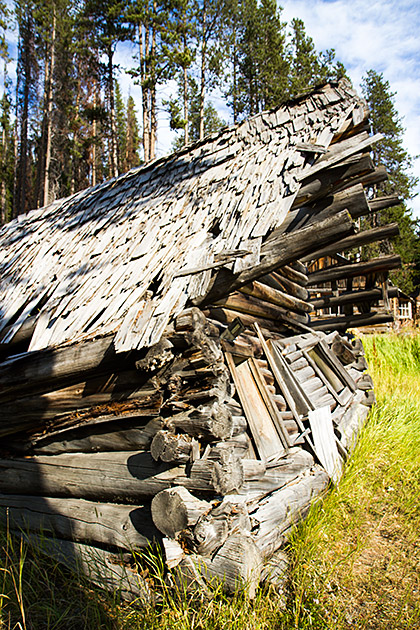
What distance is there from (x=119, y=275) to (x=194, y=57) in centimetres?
1996

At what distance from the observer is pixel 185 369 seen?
309 cm

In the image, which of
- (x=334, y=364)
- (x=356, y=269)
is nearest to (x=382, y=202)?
(x=356, y=269)

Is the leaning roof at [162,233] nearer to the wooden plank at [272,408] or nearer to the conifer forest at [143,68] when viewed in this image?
the wooden plank at [272,408]

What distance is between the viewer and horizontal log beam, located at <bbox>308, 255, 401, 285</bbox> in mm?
5688

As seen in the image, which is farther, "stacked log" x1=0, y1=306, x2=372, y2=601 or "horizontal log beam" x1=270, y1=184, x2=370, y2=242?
"horizontal log beam" x1=270, y1=184, x2=370, y2=242

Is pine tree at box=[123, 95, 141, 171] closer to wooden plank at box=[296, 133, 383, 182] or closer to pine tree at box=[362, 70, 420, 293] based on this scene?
pine tree at box=[362, 70, 420, 293]

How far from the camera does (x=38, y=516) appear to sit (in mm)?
3635

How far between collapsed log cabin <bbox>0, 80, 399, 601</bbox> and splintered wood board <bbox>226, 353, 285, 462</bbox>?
0.02 m

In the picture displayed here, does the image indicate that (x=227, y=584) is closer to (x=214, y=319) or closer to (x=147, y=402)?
(x=147, y=402)

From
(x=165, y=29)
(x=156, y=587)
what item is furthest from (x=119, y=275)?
(x=165, y=29)

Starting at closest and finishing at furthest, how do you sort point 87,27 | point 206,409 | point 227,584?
point 227,584, point 206,409, point 87,27

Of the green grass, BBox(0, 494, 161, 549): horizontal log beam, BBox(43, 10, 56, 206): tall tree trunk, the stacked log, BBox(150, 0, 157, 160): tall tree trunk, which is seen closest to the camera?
the green grass

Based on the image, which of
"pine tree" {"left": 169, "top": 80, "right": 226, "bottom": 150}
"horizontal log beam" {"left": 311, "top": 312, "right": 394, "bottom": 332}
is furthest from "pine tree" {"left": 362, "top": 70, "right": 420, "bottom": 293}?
"horizontal log beam" {"left": 311, "top": 312, "right": 394, "bottom": 332}

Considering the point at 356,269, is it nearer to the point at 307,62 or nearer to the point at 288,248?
the point at 288,248
